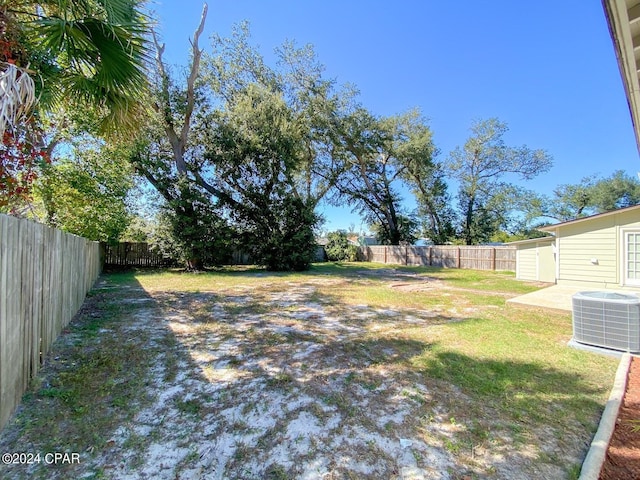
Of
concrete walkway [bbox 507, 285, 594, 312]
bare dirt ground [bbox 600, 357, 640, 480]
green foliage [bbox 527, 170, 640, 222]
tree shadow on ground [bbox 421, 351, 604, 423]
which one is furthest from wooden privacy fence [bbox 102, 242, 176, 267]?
green foliage [bbox 527, 170, 640, 222]

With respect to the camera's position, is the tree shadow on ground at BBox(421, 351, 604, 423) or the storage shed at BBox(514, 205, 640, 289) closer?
the tree shadow on ground at BBox(421, 351, 604, 423)

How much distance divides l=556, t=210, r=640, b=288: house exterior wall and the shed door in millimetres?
103

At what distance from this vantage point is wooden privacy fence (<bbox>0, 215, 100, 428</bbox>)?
6.52 ft

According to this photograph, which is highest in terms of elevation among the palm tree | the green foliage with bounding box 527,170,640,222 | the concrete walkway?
the green foliage with bounding box 527,170,640,222

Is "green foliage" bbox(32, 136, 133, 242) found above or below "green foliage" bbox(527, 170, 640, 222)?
below

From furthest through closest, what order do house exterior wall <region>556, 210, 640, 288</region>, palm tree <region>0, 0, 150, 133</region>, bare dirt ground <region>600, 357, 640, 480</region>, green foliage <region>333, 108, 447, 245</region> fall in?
green foliage <region>333, 108, 447, 245</region>, house exterior wall <region>556, 210, 640, 288</region>, palm tree <region>0, 0, 150, 133</region>, bare dirt ground <region>600, 357, 640, 480</region>

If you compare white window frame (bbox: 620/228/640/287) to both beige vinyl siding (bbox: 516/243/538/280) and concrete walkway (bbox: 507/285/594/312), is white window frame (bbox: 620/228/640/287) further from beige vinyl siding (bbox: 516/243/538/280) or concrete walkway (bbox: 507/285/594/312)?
beige vinyl siding (bbox: 516/243/538/280)

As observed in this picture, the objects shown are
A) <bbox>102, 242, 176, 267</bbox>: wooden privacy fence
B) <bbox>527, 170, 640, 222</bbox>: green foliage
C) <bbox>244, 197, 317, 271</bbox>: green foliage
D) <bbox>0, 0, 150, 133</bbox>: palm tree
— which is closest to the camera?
<bbox>0, 0, 150, 133</bbox>: palm tree

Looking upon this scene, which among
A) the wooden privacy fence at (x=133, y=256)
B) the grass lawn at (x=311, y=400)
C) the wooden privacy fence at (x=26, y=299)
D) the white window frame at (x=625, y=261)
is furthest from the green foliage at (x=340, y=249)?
the wooden privacy fence at (x=26, y=299)

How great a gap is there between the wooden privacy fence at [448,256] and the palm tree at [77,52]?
16.1 m

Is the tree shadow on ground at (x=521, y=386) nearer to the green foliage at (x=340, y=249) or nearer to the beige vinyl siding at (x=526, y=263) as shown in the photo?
the beige vinyl siding at (x=526, y=263)

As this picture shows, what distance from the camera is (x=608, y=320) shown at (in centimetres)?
351

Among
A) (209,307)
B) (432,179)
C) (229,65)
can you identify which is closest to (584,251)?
(209,307)

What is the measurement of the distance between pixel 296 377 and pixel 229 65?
18.6 metres
